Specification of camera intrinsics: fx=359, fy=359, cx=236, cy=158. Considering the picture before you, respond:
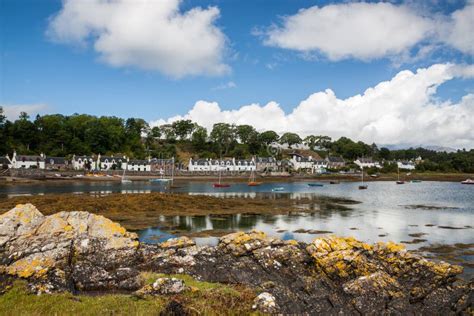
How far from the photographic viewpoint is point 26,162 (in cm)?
14988

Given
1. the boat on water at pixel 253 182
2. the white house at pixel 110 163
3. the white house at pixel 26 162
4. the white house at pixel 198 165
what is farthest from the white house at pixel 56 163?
the boat on water at pixel 253 182

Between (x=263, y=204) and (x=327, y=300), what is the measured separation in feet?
161

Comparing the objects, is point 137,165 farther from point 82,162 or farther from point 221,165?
point 221,165

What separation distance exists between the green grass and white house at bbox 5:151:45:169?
153 metres

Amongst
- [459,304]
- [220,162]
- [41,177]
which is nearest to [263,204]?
[459,304]

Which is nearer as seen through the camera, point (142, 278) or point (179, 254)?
point (142, 278)

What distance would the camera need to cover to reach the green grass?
12.0m

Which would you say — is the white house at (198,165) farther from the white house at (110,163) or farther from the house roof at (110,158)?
the house roof at (110,158)

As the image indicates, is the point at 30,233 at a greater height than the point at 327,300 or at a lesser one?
greater

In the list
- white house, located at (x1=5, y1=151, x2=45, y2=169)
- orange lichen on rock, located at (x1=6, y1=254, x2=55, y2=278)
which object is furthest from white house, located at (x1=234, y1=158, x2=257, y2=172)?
orange lichen on rock, located at (x1=6, y1=254, x2=55, y2=278)

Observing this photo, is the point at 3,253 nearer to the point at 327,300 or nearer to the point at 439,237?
the point at 327,300

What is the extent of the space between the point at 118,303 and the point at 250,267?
7450 millimetres

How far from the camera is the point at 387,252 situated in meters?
19.1

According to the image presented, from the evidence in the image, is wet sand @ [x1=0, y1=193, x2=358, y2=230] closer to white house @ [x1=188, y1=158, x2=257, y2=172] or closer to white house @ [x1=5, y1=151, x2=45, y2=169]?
white house @ [x1=5, y1=151, x2=45, y2=169]
